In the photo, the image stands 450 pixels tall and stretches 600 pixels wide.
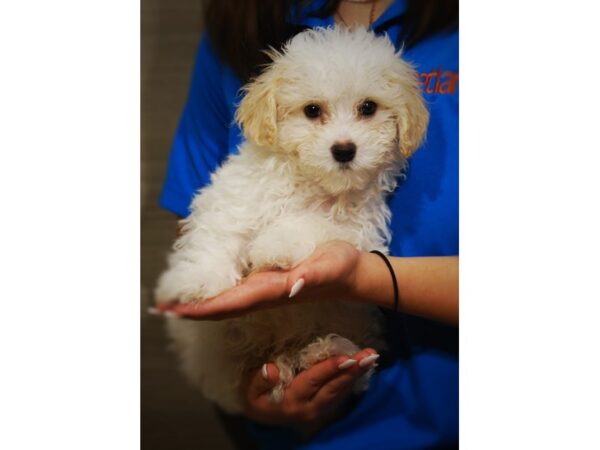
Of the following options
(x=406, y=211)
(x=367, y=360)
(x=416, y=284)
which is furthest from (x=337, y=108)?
(x=367, y=360)

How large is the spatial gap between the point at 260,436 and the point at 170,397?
22 centimetres

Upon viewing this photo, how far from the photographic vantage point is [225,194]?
1341mm

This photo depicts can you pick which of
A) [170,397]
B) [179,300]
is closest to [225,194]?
[179,300]

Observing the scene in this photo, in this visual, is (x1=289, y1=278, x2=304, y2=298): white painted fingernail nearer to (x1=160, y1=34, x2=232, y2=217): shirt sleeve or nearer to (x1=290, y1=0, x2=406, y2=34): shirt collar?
(x1=160, y1=34, x2=232, y2=217): shirt sleeve

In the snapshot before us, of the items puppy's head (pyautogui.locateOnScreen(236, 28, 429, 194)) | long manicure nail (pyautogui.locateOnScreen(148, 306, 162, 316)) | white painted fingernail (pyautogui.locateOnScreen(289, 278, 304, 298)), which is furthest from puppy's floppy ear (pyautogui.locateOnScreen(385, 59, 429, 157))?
long manicure nail (pyautogui.locateOnScreen(148, 306, 162, 316))

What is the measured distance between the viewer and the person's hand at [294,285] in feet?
4.05

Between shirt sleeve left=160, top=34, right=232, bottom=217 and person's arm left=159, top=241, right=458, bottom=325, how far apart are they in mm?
234

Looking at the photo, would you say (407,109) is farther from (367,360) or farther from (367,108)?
(367,360)

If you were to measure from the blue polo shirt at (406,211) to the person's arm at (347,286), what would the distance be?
0.10 ft

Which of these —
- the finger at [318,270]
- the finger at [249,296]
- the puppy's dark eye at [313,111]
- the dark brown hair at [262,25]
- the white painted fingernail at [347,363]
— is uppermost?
the dark brown hair at [262,25]

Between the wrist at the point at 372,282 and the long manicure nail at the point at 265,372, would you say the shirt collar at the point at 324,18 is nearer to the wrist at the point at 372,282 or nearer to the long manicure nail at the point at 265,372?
the wrist at the point at 372,282

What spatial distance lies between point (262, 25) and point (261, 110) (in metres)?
0.19

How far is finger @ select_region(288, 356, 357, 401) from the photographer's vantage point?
133 cm

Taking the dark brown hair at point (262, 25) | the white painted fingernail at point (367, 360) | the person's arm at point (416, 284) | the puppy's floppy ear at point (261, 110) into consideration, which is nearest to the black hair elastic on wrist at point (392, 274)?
the person's arm at point (416, 284)
